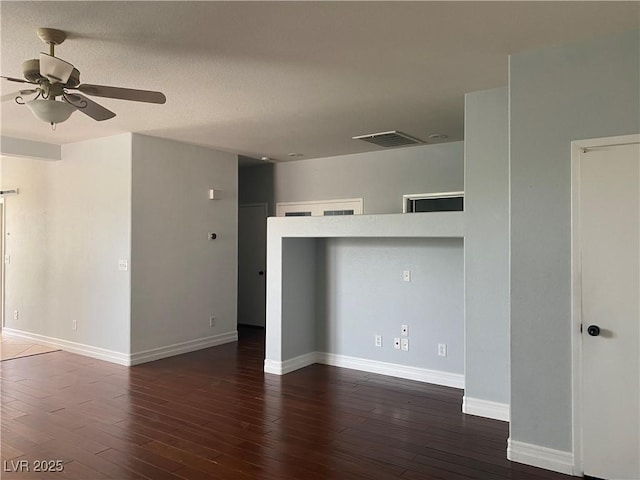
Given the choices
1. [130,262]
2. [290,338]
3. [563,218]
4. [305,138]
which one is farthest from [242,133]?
[563,218]

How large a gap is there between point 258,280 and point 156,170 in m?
2.76

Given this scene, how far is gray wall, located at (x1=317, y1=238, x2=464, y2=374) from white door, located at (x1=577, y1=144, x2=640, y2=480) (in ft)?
5.42

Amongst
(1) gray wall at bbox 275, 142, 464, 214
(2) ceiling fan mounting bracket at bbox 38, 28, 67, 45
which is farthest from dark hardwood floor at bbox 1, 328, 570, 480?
(2) ceiling fan mounting bracket at bbox 38, 28, 67, 45

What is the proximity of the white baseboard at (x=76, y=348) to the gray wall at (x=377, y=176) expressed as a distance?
3.27 metres

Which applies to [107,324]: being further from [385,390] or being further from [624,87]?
[624,87]

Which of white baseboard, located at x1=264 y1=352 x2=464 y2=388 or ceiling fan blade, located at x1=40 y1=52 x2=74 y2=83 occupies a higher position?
ceiling fan blade, located at x1=40 y1=52 x2=74 y2=83

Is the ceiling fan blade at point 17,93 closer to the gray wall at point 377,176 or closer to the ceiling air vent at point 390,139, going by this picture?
the ceiling air vent at point 390,139

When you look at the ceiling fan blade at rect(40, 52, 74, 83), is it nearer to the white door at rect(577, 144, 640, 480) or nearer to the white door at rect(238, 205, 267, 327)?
the white door at rect(577, 144, 640, 480)

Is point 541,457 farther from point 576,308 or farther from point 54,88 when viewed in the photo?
point 54,88

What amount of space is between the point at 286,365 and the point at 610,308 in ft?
10.3

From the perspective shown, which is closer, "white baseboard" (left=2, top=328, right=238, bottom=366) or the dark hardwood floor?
the dark hardwood floor

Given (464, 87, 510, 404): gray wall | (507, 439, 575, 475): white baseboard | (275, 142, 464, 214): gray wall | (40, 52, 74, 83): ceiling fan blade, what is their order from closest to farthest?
1. (40, 52, 74, 83): ceiling fan blade
2. (507, 439, 575, 475): white baseboard
3. (464, 87, 510, 404): gray wall
4. (275, 142, 464, 214): gray wall

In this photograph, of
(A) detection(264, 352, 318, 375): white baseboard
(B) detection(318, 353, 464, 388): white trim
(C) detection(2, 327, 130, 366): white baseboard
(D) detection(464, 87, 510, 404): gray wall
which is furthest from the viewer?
(C) detection(2, 327, 130, 366): white baseboard

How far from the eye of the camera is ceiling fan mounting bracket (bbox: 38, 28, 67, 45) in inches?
100
